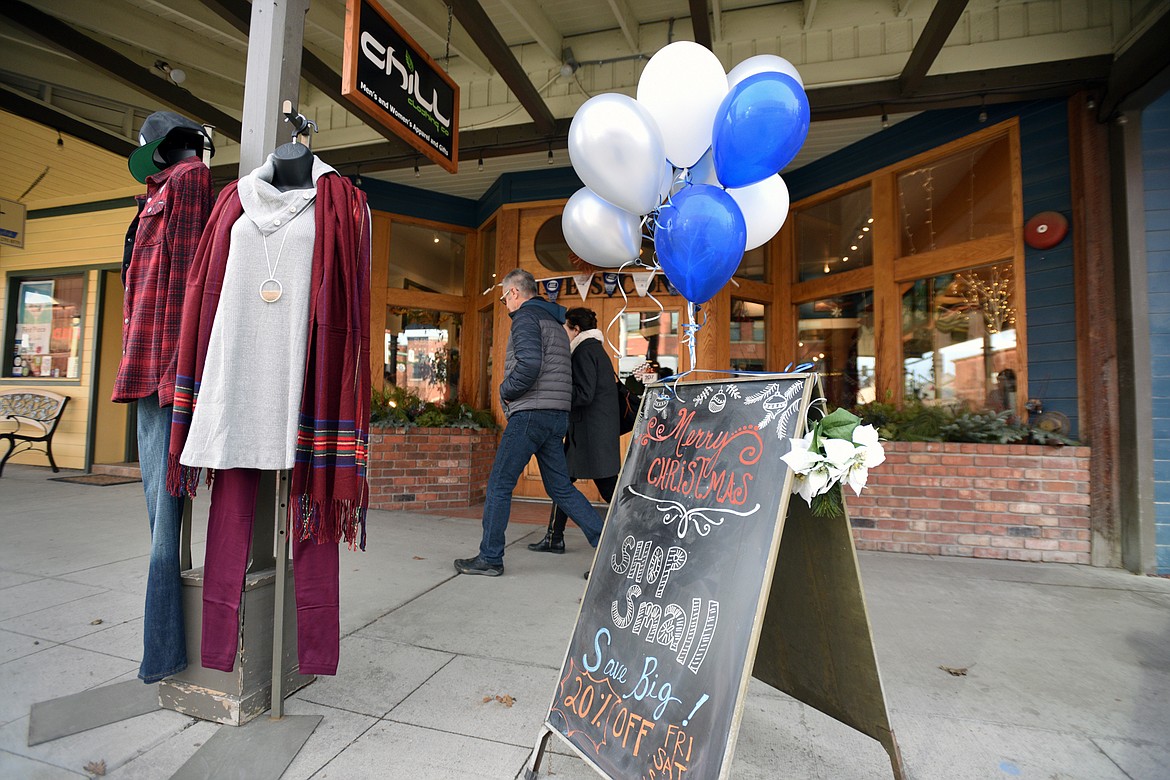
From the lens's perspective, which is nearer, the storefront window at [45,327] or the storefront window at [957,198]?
the storefront window at [957,198]

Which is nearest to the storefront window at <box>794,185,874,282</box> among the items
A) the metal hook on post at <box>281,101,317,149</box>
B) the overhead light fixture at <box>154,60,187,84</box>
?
the metal hook on post at <box>281,101,317,149</box>

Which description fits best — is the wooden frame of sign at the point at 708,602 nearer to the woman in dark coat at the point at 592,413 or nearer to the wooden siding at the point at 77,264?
the woman in dark coat at the point at 592,413

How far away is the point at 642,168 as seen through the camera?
7.59 ft

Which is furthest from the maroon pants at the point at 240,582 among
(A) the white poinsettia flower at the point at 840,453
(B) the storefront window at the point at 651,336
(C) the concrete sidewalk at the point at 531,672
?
(B) the storefront window at the point at 651,336

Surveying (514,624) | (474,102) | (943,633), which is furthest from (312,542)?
(474,102)

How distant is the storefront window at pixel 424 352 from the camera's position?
6871mm

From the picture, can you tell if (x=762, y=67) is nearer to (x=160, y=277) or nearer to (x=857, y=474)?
(x=857, y=474)

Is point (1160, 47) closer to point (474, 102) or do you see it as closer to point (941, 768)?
point (941, 768)

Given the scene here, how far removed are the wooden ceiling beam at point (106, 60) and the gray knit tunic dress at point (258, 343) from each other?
361cm

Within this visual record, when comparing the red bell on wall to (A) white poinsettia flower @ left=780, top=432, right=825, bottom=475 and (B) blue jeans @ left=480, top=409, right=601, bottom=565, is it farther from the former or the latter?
(A) white poinsettia flower @ left=780, top=432, right=825, bottom=475

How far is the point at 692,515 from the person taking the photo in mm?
1647

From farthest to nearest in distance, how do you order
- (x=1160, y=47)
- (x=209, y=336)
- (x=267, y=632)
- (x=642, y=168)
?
1. (x=1160, y=47)
2. (x=642, y=168)
3. (x=267, y=632)
4. (x=209, y=336)

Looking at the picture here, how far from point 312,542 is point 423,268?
562cm

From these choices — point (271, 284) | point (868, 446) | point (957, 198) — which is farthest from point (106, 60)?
point (957, 198)
